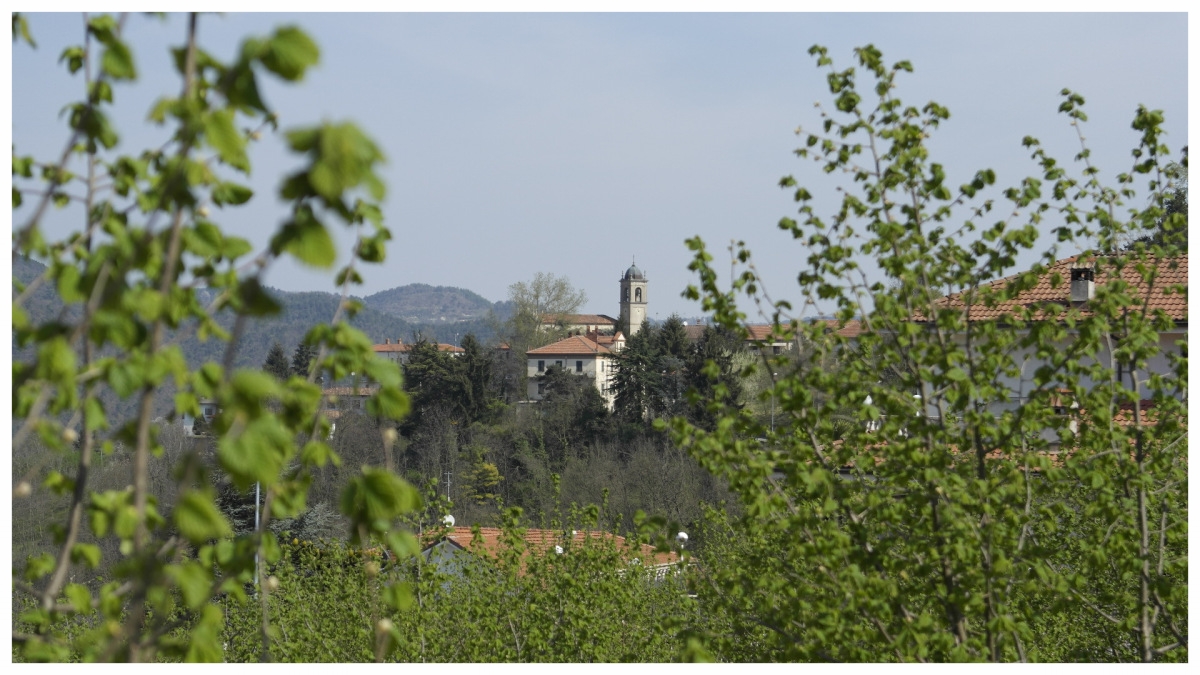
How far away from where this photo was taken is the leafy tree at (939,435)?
163 inches

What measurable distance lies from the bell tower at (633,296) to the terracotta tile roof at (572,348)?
97.4ft

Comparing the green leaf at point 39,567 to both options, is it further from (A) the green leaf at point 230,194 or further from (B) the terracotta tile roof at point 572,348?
(B) the terracotta tile roof at point 572,348

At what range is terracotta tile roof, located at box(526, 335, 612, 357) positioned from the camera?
199ft

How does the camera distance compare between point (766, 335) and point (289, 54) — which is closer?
point (289, 54)

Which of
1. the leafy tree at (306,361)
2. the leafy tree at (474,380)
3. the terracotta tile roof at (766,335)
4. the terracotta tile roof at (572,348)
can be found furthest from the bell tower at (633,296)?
the terracotta tile roof at (766,335)

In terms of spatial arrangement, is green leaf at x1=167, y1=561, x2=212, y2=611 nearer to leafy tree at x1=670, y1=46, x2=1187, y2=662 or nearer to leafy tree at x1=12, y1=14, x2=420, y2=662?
leafy tree at x1=12, y1=14, x2=420, y2=662

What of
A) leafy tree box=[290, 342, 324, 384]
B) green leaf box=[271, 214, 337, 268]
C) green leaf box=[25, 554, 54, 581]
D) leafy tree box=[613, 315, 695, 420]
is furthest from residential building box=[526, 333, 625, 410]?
green leaf box=[271, 214, 337, 268]

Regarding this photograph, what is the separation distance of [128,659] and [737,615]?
3502mm

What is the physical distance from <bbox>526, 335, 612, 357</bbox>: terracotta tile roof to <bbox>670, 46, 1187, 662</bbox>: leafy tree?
53677 mm

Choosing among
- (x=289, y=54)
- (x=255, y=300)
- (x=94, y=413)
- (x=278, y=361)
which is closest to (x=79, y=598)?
(x=94, y=413)

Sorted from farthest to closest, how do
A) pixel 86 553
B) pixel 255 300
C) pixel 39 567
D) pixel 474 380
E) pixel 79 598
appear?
1. pixel 474 380
2. pixel 39 567
3. pixel 79 598
4. pixel 86 553
5. pixel 255 300

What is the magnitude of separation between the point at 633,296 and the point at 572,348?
35.4m

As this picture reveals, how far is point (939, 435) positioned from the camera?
441 centimetres

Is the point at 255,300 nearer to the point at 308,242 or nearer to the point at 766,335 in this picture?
the point at 308,242
